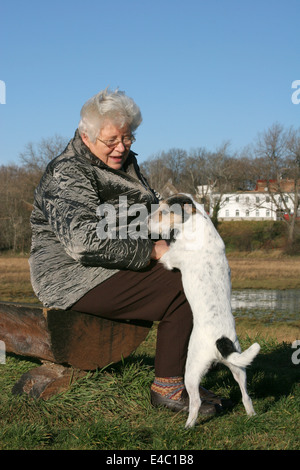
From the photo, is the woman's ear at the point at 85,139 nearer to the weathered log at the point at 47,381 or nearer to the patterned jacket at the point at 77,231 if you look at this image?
the patterned jacket at the point at 77,231

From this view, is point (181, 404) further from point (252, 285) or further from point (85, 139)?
point (252, 285)

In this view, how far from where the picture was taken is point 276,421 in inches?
131

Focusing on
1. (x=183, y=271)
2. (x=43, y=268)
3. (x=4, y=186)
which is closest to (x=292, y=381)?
(x=183, y=271)

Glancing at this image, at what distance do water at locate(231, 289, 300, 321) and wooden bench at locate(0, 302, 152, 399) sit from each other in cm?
716

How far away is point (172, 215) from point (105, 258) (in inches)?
30.9

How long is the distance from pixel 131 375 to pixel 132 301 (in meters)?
0.80

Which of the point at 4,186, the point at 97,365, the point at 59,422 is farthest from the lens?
the point at 4,186

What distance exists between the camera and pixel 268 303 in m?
12.9

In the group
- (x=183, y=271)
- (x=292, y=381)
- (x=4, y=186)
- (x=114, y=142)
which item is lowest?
(x=292, y=381)

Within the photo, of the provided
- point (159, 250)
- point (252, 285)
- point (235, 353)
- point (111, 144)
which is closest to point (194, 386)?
point (235, 353)

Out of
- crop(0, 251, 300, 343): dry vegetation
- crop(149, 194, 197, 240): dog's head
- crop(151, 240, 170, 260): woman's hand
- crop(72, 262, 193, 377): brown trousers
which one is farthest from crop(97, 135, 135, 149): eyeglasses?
crop(0, 251, 300, 343): dry vegetation

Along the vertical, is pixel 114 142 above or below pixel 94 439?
above
